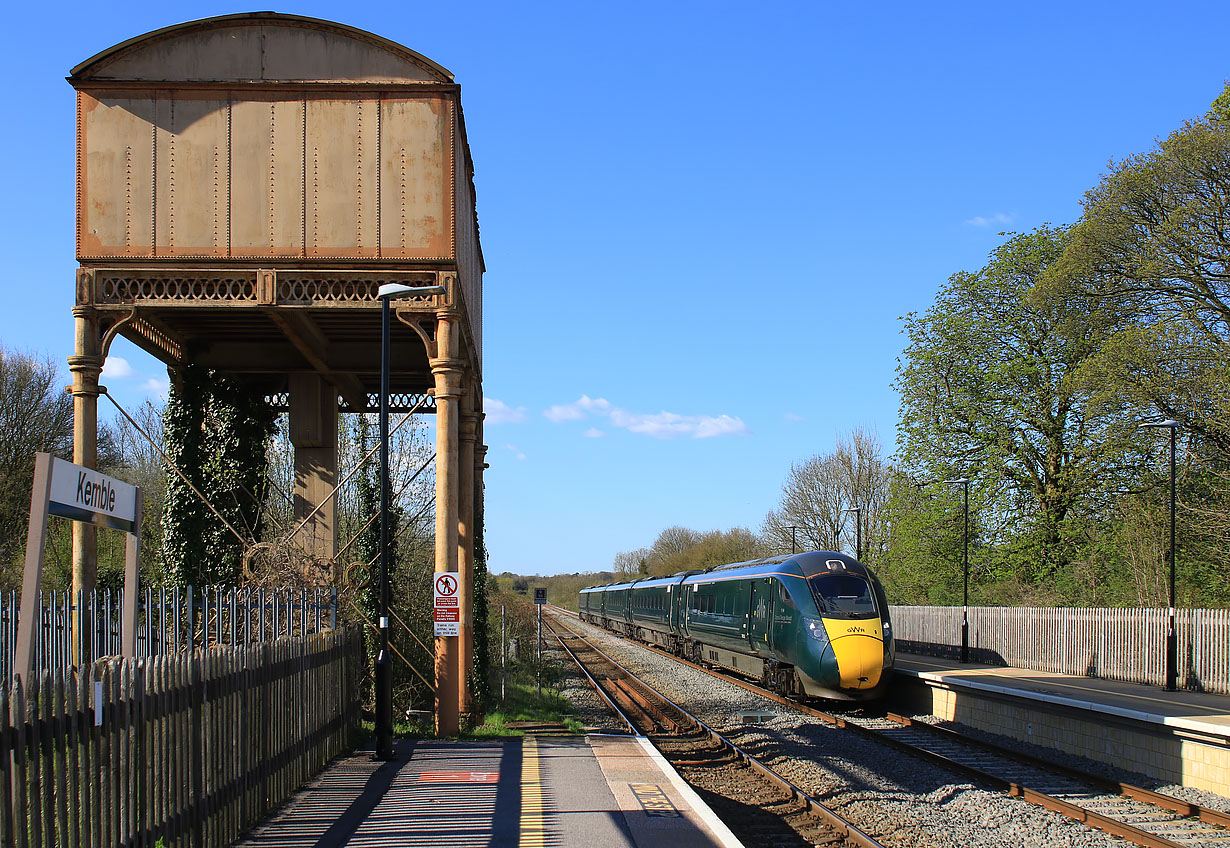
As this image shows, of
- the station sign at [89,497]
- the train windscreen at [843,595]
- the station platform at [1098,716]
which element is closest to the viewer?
the station sign at [89,497]

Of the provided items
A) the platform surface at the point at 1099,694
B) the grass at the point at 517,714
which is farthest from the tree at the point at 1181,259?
the grass at the point at 517,714

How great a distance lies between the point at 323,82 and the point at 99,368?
5074 millimetres

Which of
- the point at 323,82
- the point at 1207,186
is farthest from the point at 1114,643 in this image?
the point at 323,82

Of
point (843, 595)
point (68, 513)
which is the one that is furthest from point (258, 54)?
point (843, 595)

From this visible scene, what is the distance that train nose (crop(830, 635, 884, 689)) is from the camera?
64.9ft

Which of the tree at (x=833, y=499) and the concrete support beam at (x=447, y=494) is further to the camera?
the tree at (x=833, y=499)

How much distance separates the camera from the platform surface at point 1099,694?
1443 centimetres

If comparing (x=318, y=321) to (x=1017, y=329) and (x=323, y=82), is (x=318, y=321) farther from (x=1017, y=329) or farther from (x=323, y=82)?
(x=1017, y=329)

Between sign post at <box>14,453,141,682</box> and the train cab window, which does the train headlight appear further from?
Result: sign post at <box>14,453,141,682</box>

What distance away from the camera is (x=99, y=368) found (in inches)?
588

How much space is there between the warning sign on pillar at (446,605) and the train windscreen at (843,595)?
26.5ft

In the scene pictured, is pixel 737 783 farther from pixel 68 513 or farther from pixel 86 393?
pixel 86 393

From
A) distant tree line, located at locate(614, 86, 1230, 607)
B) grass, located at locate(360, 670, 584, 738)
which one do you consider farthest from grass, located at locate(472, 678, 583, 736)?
distant tree line, located at locate(614, 86, 1230, 607)

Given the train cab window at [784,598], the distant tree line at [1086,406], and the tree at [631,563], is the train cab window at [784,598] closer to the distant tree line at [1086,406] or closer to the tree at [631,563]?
the distant tree line at [1086,406]
